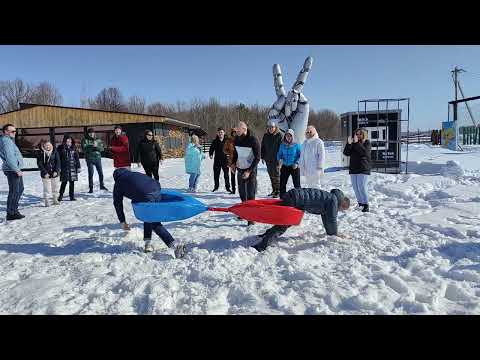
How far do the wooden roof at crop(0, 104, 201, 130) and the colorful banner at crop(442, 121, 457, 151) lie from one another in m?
19.8

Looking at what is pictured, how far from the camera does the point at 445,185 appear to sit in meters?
7.79

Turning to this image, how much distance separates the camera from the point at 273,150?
6.95 metres

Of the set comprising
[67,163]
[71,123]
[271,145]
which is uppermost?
[71,123]

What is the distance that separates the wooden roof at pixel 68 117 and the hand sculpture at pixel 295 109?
11.4 meters

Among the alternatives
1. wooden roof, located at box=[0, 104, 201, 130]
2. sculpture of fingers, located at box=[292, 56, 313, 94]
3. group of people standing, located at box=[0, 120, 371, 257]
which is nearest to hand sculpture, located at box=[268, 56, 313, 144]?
sculpture of fingers, located at box=[292, 56, 313, 94]

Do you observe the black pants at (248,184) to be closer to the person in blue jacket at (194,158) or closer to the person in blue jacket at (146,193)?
the person in blue jacket at (146,193)

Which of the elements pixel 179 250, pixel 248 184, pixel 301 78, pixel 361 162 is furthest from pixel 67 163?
pixel 301 78

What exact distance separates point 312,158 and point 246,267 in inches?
121

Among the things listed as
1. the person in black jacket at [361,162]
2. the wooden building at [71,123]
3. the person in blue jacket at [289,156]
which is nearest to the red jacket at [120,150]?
the person in blue jacket at [289,156]

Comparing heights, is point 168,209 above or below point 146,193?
below

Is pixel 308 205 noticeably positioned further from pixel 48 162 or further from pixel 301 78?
pixel 301 78
